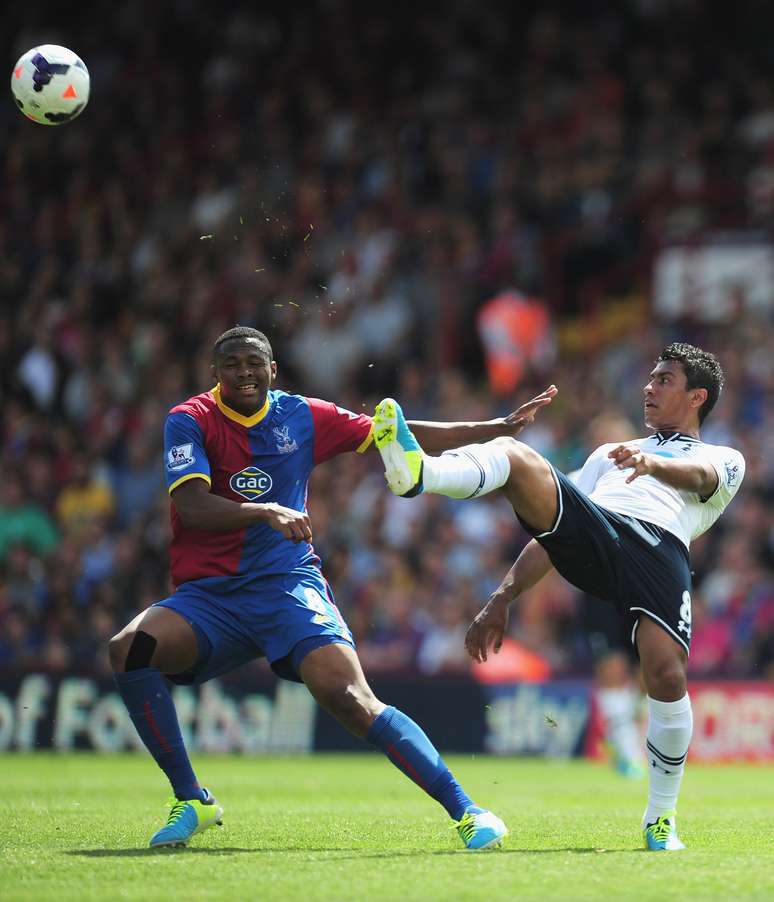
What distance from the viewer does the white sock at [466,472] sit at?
6.93 m

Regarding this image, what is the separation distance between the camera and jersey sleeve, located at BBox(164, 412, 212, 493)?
7508 mm

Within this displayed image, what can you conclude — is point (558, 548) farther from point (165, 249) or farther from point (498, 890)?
point (165, 249)

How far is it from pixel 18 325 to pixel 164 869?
47.0 feet

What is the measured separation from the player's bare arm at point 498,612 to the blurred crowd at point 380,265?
6087 millimetres

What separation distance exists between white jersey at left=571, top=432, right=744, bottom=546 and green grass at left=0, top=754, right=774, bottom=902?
1.53 meters

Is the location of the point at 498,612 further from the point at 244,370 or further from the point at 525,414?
the point at 244,370

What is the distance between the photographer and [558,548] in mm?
7367

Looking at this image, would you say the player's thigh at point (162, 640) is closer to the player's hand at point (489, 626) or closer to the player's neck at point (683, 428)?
the player's hand at point (489, 626)

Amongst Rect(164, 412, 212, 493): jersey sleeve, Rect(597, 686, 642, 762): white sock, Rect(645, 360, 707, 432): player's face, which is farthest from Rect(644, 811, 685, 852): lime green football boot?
Rect(597, 686, 642, 762): white sock

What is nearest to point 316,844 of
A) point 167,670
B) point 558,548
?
point 167,670

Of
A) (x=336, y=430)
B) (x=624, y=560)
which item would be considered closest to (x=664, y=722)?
(x=624, y=560)

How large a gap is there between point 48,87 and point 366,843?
4867mm

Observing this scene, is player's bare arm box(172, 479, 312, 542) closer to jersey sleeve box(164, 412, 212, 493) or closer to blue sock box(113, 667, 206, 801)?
jersey sleeve box(164, 412, 212, 493)

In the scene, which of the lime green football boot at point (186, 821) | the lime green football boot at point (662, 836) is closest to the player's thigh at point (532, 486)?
the lime green football boot at point (662, 836)
